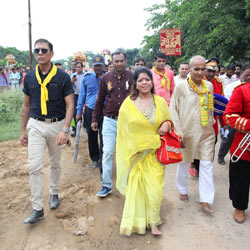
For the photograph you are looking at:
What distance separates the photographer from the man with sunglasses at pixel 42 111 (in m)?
3.29

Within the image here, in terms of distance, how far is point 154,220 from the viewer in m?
3.08

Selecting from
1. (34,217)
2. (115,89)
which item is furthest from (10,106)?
(34,217)

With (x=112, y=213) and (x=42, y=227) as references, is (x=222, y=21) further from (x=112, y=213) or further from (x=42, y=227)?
(x=42, y=227)

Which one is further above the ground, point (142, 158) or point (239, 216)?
point (142, 158)

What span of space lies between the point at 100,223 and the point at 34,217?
2.57 ft

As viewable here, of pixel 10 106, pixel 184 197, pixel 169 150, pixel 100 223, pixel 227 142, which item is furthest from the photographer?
pixel 10 106

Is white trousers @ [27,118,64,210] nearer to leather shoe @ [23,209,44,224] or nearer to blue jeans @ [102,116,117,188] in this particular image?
leather shoe @ [23,209,44,224]

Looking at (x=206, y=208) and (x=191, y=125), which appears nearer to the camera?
(x=206, y=208)

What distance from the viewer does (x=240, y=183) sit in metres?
3.29

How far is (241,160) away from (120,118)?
1522mm

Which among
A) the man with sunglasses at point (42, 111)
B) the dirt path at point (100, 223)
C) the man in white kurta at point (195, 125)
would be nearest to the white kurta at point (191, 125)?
the man in white kurta at point (195, 125)

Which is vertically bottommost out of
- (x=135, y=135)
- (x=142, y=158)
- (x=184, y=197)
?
(x=184, y=197)

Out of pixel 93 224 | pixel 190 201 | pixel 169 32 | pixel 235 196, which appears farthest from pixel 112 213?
pixel 169 32

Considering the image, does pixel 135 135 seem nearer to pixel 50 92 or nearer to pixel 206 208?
pixel 50 92
